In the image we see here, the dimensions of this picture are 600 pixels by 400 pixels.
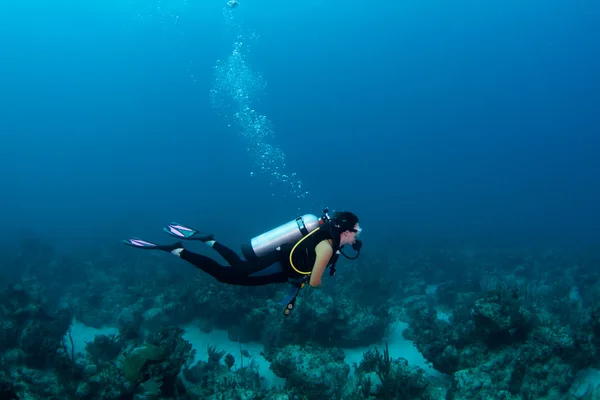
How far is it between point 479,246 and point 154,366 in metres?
27.8

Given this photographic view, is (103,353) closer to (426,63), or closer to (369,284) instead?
(369,284)

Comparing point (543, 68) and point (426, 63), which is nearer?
point (426, 63)

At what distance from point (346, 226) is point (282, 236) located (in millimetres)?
1178

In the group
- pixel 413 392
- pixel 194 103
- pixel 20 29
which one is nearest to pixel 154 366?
pixel 413 392

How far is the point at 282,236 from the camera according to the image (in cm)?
572

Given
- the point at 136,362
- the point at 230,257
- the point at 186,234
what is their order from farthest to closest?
the point at 186,234, the point at 230,257, the point at 136,362

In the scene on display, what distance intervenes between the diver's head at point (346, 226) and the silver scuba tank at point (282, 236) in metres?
0.59

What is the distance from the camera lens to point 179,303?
11.6 m

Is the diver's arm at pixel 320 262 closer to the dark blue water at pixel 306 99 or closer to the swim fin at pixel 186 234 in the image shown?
the swim fin at pixel 186 234

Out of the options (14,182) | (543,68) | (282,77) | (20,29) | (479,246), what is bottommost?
(479,246)

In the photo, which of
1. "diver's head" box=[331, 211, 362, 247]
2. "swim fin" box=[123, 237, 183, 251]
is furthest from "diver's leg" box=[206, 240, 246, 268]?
"diver's head" box=[331, 211, 362, 247]

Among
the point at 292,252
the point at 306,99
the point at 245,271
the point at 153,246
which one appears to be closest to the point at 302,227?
the point at 292,252

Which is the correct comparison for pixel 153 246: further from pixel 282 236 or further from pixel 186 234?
pixel 282 236

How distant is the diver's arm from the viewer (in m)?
4.86
